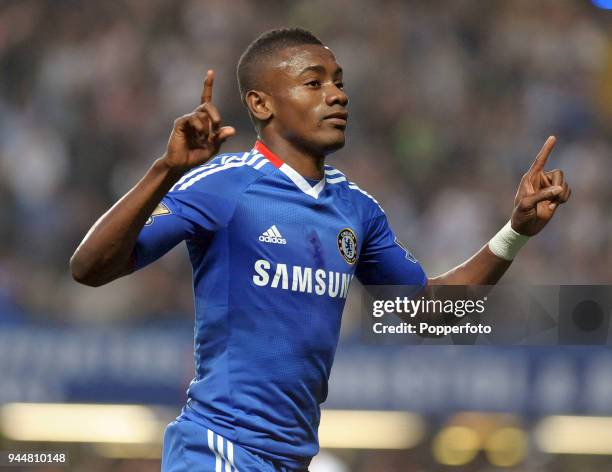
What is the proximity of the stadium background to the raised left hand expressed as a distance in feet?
9.66

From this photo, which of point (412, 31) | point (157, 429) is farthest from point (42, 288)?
point (412, 31)

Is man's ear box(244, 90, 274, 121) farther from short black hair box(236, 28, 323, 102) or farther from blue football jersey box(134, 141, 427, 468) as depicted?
blue football jersey box(134, 141, 427, 468)

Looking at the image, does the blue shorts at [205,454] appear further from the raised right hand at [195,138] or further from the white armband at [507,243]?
the white armband at [507,243]

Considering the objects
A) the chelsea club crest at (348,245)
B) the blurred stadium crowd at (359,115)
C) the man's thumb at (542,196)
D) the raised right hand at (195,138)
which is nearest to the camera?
A: the raised right hand at (195,138)

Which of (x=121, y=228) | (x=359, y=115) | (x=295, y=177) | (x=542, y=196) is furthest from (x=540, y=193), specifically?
(x=359, y=115)

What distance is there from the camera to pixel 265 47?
3309 mm

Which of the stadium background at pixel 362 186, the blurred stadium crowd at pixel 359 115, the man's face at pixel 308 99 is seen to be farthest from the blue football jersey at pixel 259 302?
the blurred stadium crowd at pixel 359 115

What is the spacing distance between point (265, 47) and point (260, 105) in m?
0.18

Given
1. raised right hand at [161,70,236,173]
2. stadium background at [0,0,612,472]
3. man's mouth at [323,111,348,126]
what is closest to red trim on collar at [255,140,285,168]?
man's mouth at [323,111,348,126]

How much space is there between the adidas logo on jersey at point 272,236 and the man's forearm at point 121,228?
16.9 inches

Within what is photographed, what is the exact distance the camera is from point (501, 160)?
786 centimetres

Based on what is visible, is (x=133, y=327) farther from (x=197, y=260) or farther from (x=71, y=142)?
(x=197, y=260)

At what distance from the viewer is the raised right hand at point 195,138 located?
8.38 ft

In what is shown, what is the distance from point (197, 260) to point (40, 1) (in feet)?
21.8
